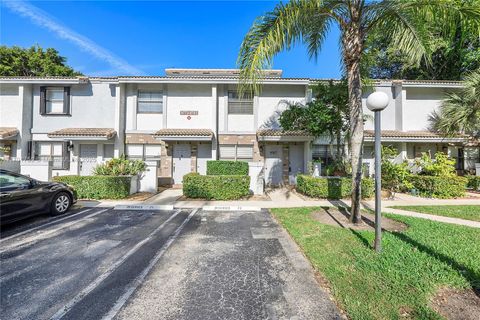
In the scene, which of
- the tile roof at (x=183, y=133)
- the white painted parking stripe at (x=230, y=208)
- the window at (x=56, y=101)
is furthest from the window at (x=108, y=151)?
the white painted parking stripe at (x=230, y=208)

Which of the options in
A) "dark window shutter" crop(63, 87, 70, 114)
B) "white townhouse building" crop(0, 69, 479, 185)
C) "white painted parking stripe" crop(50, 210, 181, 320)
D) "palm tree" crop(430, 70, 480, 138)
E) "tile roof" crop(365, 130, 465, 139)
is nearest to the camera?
"white painted parking stripe" crop(50, 210, 181, 320)

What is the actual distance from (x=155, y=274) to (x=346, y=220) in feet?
17.8

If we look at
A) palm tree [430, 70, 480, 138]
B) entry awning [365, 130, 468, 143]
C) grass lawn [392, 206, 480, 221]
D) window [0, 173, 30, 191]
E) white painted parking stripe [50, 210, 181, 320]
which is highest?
palm tree [430, 70, 480, 138]

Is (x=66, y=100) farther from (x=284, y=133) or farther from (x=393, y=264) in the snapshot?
(x=393, y=264)

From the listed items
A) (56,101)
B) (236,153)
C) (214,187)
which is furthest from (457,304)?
(56,101)

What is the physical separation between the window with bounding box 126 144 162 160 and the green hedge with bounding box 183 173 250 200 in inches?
202

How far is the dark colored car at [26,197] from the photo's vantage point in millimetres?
5504

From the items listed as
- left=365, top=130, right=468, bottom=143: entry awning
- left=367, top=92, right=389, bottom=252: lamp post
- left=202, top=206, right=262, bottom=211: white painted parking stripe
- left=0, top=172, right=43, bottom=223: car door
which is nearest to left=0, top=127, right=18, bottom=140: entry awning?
left=0, top=172, right=43, bottom=223: car door

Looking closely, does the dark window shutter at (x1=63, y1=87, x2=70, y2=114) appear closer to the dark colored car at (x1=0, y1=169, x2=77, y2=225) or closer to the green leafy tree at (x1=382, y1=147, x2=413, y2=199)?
the dark colored car at (x1=0, y1=169, x2=77, y2=225)

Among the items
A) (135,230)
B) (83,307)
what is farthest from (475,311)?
(135,230)

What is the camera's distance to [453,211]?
24.1 feet

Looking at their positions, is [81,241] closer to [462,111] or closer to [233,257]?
[233,257]

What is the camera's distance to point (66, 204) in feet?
23.4

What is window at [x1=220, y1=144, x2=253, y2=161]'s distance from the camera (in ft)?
44.6
